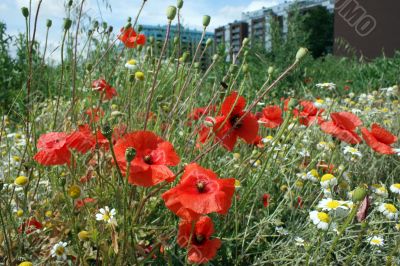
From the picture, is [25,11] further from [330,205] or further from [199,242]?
[330,205]

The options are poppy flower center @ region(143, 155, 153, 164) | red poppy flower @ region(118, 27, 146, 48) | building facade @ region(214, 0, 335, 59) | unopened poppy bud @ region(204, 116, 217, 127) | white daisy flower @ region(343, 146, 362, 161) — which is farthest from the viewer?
building facade @ region(214, 0, 335, 59)

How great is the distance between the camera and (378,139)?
172cm

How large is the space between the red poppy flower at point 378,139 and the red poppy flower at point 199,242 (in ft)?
2.28

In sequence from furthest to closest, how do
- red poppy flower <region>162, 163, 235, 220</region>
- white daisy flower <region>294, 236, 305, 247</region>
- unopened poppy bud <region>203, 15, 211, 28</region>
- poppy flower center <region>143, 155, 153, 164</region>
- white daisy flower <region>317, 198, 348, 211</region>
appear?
unopened poppy bud <region>203, 15, 211, 28</region>
white daisy flower <region>294, 236, 305, 247</region>
white daisy flower <region>317, 198, 348, 211</region>
poppy flower center <region>143, 155, 153, 164</region>
red poppy flower <region>162, 163, 235, 220</region>

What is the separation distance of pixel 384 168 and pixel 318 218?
1.13 metres

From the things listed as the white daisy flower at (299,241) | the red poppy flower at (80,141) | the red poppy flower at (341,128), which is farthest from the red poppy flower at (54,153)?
the red poppy flower at (341,128)

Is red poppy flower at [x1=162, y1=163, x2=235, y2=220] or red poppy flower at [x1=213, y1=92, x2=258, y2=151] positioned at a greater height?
red poppy flower at [x1=213, y1=92, x2=258, y2=151]

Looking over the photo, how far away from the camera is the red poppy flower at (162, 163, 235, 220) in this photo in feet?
3.39

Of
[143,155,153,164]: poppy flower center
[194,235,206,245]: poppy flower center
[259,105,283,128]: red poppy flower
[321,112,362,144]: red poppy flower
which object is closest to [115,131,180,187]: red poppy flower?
[143,155,153,164]: poppy flower center

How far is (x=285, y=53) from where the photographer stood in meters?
5.77

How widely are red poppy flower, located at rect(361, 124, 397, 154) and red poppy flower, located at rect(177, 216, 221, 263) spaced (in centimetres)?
70

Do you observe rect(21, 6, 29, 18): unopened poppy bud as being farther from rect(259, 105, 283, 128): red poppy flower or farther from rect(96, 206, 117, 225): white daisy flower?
rect(259, 105, 283, 128): red poppy flower

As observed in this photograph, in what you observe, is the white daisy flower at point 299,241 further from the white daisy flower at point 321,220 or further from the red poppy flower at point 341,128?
the red poppy flower at point 341,128

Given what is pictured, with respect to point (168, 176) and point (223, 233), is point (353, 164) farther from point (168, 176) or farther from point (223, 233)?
point (168, 176)
